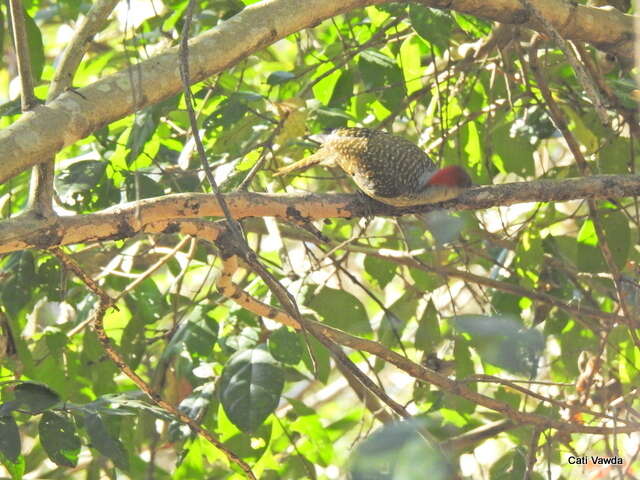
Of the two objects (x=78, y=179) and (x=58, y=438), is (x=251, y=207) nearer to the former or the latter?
(x=58, y=438)

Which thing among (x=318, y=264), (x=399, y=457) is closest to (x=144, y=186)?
(x=318, y=264)

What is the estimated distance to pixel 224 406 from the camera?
2.75m

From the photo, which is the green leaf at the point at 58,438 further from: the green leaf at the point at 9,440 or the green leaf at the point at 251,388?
the green leaf at the point at 251,388

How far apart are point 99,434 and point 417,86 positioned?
2.08 metres

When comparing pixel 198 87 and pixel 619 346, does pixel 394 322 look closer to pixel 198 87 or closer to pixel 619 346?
pixel 619 346

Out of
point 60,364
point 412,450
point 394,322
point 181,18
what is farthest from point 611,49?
point 60,364

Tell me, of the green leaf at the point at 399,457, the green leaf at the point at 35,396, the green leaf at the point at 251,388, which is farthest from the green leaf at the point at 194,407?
the green leaf at the point at 399,457

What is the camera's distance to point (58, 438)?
7.36 ft

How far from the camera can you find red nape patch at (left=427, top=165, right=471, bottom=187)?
8.38 ft

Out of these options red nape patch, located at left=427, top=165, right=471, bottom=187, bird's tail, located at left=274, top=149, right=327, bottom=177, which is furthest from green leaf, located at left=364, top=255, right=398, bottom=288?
red nape patch, located at left=427, top=165, right=471, bottom=187

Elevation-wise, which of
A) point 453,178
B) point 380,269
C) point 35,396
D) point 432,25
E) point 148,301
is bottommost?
point 380,269

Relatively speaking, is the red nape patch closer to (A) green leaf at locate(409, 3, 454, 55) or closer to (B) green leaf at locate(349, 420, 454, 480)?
(A) green leaf at locate(409, 3, 454, 55)

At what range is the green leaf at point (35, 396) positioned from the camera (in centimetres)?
220

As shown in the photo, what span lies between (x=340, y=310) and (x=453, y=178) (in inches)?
30.3
